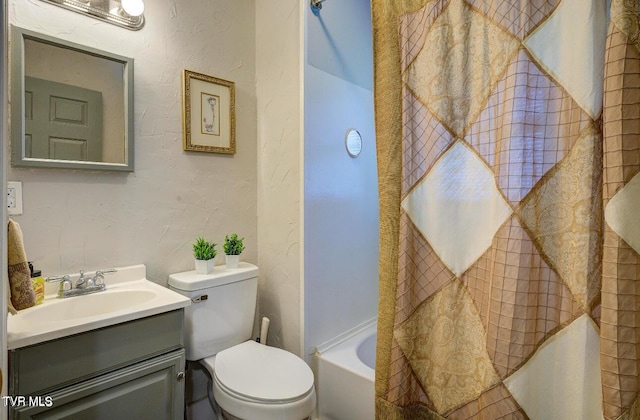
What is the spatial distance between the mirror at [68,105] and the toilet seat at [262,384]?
1.00m

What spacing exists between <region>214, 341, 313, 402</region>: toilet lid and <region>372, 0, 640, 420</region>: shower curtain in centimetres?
35

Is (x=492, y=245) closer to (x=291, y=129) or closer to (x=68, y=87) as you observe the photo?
(x=291, y=129)

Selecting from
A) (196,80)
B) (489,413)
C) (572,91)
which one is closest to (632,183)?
(572,91)

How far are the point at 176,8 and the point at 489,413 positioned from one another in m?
2.12

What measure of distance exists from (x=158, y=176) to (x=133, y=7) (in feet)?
2.46

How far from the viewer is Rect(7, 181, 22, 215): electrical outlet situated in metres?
1.15

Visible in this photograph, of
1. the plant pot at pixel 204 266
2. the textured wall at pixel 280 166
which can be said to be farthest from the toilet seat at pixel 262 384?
the plant pot at pixel 204 266

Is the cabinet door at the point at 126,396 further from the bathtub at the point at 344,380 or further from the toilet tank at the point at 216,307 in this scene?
the bathtub at the point at 344,380

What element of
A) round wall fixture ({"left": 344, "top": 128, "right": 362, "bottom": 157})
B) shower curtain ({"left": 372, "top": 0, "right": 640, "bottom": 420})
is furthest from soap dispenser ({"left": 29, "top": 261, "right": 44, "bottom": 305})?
round wall fixture ({"left": 344, "top": 128, "right": 362, "bottom": 157})

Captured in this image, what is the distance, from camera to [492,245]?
37.6 inches

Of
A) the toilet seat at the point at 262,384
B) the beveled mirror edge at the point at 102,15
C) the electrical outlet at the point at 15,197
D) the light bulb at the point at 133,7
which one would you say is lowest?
the toilet seat at the point at 262,384

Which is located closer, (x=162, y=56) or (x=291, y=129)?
(x=162, y=56)

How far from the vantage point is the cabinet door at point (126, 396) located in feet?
3.16

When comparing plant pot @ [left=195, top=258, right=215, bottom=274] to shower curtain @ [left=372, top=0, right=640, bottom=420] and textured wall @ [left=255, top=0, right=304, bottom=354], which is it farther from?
shower curtain @ [left=372, top=0, right=640, bottom=420]
